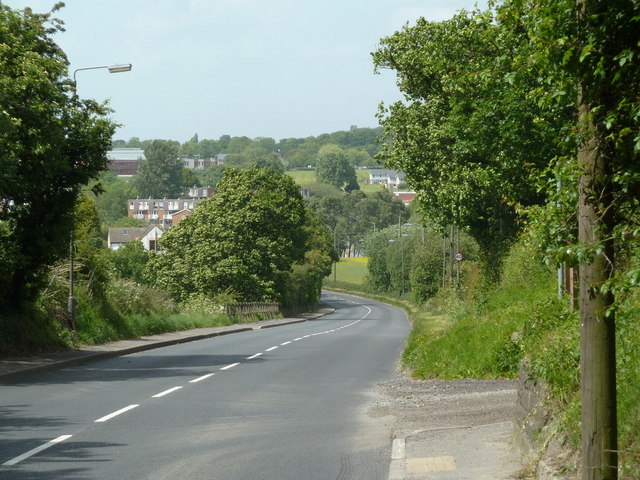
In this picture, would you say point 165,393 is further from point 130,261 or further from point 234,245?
point 130,261

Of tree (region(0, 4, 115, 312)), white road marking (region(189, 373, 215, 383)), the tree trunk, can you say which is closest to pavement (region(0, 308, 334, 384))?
tree (region(0, 4, 115, 312))

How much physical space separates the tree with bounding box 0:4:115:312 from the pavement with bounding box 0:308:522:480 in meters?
2.80

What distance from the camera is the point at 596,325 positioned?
6477 mm

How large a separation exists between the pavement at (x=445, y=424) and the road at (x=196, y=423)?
33cm

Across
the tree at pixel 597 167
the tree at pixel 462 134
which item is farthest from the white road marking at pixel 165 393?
the tree at pixel 462 134

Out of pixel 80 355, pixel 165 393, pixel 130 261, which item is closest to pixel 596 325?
pixel 165 393

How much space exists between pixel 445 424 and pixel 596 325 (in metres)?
5.67

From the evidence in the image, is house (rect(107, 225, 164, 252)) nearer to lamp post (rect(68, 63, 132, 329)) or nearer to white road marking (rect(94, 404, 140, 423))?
lamp post (rect(68, 63, 132, 329))

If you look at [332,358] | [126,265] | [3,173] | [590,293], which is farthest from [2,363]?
[126,265]

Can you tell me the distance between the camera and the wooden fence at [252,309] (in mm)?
54125

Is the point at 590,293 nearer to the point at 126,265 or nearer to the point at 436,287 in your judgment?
the point at 436,287

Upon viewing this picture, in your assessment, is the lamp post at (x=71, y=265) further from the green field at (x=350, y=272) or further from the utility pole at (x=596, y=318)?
the green field at (x=350, y=272)

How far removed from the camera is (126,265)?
309 ft

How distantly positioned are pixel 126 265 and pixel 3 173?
254 ft
